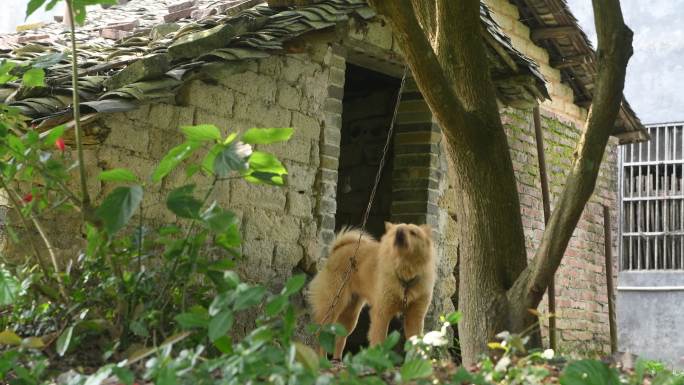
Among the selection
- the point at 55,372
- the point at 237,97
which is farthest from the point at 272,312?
the point at 237,97

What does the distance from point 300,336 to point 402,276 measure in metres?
0.98

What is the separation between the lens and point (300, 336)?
6625mm

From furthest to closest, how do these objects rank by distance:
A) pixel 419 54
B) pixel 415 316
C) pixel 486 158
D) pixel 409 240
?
pixel 415 316, pixel 409 240, pixel 486 158, pixel 419 54

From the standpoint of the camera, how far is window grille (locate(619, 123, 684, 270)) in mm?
15297

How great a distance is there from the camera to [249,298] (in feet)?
7.97

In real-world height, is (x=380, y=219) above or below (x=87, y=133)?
below

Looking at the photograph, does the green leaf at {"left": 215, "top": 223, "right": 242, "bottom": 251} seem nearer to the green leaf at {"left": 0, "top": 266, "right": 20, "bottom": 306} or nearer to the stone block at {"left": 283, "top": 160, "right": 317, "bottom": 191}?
the green leaf at {"left": 0, "top": 266, "right": 20, "bottom": 306}

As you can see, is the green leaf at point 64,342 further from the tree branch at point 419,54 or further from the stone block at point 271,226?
the stone block at point 271,226

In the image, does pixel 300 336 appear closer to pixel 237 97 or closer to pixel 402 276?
pixel 402 276

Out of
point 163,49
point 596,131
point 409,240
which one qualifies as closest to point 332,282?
point 409,240

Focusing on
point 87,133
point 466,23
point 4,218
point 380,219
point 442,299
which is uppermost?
point 466,23

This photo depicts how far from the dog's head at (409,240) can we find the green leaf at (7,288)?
10.3 feet

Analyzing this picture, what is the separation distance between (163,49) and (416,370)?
380 cm

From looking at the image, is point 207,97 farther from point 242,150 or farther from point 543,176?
point 543,176
